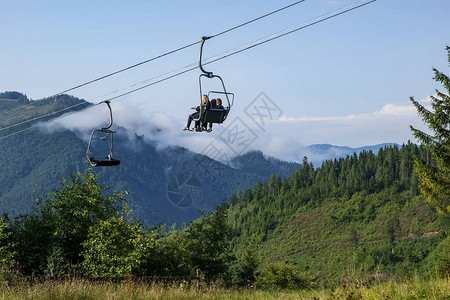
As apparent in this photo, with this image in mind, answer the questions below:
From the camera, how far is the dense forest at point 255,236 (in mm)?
26625

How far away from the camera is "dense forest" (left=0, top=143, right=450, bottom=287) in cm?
2662

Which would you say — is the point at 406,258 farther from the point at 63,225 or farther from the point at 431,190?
the point at 63,225

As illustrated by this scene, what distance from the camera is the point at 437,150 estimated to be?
31.1 metres

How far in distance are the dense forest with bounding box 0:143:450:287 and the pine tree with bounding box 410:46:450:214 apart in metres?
4.16

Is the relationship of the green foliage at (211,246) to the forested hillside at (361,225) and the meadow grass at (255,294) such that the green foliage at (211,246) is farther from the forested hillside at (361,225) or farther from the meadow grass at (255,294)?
the forested hillside at (361,225)

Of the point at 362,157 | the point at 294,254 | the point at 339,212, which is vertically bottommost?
the point at 294,254

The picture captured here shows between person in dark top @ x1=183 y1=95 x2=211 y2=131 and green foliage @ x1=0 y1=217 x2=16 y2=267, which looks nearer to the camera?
person in dark top @ x1=183 y1=95 x2=211 y2=131

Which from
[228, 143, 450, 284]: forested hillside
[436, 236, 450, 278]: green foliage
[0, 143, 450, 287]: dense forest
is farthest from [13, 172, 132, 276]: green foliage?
[228, 143, 450, 284]: forested hillside

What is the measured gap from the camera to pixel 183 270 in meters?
30.0

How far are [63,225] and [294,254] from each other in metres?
157

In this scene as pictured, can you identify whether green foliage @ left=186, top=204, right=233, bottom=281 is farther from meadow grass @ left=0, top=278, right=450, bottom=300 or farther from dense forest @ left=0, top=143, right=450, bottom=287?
meadow grass @ left=0, top=278, right=450, bottom=300

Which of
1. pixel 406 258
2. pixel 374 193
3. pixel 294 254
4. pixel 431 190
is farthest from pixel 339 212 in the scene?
pixel 431 190

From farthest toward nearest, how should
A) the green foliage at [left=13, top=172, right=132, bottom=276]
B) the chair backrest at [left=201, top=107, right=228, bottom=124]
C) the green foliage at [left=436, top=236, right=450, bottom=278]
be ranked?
the green foliage at [left=13, top=172, right=132, bottom=276]
the chair backrest at [left=201, top=107, right=228, bottom=124]
the green foliage at [left=436, top=236, right=450, bottom=278]

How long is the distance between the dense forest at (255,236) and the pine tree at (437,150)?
4157 millimetres
